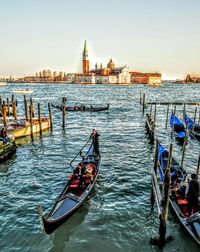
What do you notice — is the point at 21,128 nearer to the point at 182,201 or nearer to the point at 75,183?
the point at 75,183

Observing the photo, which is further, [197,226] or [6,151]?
Answer: [6,151]

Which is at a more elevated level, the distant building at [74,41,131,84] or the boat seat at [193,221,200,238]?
the distant building at [74,41,131,84]

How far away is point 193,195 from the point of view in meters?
8.27

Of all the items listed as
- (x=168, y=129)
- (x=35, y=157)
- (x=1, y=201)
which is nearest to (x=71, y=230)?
(x=1, y=201)

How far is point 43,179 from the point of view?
1293cm

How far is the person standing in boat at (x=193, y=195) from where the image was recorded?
8234 mm

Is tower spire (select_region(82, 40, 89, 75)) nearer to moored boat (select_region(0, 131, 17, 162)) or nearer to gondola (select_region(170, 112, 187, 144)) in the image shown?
gondola (select_region(170, 112, 187, 144))

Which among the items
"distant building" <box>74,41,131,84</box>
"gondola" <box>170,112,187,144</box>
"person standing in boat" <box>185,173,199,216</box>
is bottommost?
"gondola" <box>170,112,187,144</box>

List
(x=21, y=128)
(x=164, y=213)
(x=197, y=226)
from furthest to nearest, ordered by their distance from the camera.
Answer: (x=21, y=128) < (x=197, y=226) < (x=164, y=213)

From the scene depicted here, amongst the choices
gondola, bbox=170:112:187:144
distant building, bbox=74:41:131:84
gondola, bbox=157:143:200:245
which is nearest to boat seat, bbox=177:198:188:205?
gondola, bbox=157:143:200:245

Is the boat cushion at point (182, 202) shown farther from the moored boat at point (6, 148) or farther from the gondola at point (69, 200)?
the moored boat at point (6, 148)

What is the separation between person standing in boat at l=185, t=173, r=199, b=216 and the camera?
8234 mm

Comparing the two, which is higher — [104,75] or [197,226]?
[104,75]

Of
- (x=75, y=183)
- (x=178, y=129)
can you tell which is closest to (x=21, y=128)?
(x=75, y=183)
